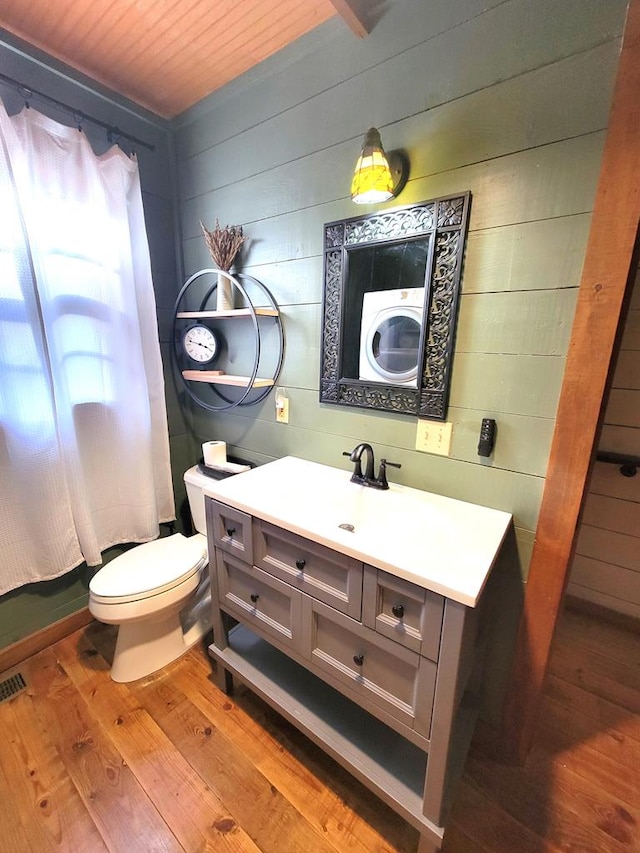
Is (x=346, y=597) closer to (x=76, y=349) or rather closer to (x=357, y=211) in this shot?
(x=357, y=211)

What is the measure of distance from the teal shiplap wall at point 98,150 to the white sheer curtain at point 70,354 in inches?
4.6

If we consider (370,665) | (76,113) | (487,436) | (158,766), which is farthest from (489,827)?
(76,113)

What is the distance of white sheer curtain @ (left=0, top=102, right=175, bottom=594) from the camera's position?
132cm

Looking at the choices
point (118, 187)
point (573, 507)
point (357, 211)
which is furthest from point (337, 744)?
point (118, 187)

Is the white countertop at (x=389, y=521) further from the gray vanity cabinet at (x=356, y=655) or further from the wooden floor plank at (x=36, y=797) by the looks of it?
the wooden floor plank at (x=36, y=797)

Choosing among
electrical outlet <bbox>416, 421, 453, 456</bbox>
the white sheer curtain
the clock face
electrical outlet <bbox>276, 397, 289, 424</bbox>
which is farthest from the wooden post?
the white sheer curtain

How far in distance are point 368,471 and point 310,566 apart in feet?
1.43

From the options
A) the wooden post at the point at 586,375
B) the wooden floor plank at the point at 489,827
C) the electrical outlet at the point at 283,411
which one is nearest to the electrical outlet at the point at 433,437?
the wooden post at the point at 586,375

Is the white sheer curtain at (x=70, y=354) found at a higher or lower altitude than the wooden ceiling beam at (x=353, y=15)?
lower

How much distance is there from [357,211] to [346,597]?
4.17 feet

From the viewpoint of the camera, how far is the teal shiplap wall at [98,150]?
52.2 inches

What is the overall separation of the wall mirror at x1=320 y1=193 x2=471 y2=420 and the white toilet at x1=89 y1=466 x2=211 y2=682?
0.91 metres

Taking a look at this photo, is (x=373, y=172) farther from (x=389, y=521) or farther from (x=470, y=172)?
(x=389, y=521)

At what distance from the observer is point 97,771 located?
114 cm
